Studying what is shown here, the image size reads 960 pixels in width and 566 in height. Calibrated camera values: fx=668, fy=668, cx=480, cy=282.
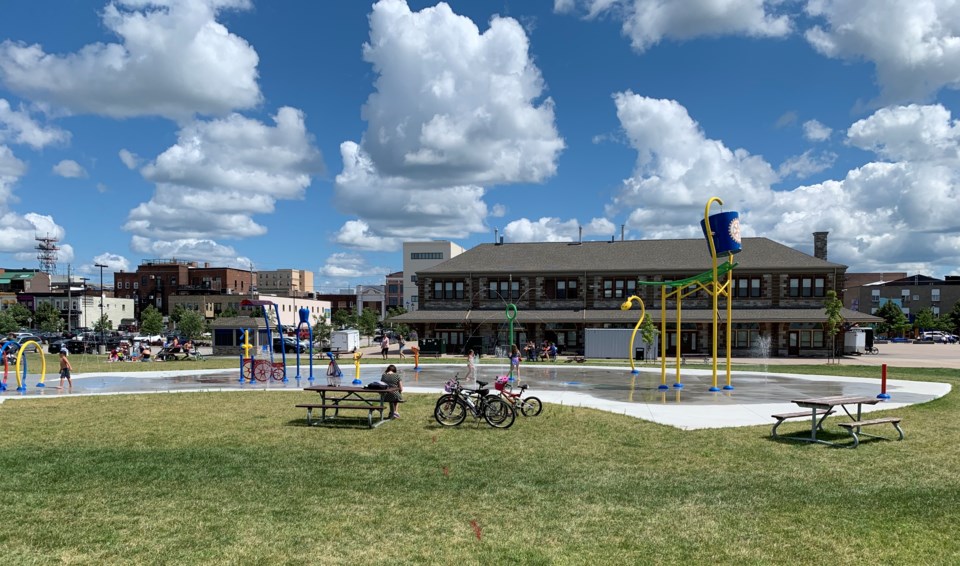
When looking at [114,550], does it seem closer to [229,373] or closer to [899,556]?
[899,556]

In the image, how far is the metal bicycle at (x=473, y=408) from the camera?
15.1 meters

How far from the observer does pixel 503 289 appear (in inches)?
2276

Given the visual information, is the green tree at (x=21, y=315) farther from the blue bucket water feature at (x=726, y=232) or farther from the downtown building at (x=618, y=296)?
the blue bucket water feature at (x=726, y=232)

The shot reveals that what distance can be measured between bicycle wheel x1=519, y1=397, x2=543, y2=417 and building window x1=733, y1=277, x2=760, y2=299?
42.5 meters

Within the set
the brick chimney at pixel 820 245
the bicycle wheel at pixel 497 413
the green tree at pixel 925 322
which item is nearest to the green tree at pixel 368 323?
the brick chimney at pixel 820 245

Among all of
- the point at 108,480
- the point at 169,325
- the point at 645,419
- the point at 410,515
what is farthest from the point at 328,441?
the point at 169,325

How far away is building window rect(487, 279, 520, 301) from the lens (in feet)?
189

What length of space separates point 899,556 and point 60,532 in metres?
9.44

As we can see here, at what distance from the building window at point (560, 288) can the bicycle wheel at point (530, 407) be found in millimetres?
40272

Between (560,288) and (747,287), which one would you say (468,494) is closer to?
(560,288)

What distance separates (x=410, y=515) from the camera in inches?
Answer: 340

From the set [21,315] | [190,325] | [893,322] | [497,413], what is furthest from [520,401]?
[21,315]

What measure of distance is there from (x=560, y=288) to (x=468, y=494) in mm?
48027

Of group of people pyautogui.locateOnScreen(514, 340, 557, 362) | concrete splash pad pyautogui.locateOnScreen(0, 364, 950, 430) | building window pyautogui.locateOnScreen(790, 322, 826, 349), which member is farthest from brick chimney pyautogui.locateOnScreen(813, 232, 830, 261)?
concrete splash pad pyautogui.locateOnScreen(0, 364, 950, 430)
